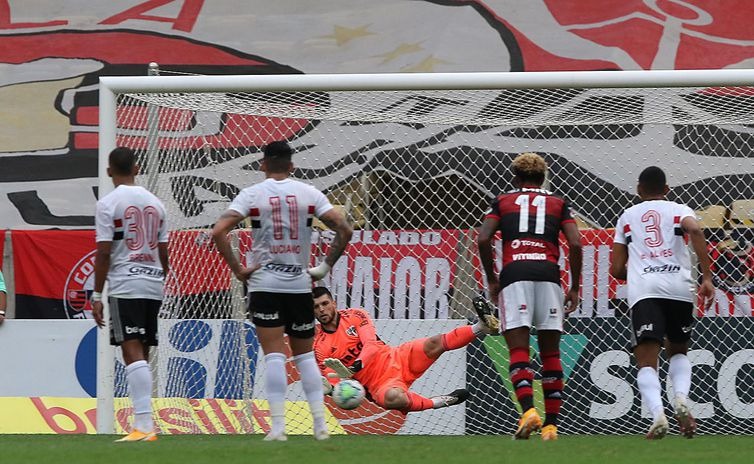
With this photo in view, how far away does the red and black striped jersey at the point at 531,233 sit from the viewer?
7.75m

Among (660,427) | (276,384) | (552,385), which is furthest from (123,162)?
(660,427)

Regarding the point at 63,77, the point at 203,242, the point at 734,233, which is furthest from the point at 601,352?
the point at 63,77

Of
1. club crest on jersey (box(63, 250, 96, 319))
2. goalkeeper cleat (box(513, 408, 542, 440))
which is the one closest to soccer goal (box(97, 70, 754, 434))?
goalkeeper cleat (box(513, 408, 542, 440))

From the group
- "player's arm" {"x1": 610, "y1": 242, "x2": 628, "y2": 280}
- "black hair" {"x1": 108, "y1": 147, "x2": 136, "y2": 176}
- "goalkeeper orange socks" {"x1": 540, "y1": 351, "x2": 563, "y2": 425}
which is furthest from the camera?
"player's arm" {"x1": 610, "y1": 242, "x2": 628, "y2": 280}

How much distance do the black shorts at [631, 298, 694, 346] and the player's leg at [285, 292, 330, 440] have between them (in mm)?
2031

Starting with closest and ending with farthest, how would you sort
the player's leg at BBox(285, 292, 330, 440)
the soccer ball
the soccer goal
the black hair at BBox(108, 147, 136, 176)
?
the player's leg at BBox(285, 292, 330, 440) < the black hair at BBox(108, 147, 136, 176) < the soccer ball < the soccer goal

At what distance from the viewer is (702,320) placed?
1034 cm

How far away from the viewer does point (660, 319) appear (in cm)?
795

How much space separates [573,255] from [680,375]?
3.26 ft

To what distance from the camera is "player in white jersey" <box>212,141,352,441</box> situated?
23.8 ft

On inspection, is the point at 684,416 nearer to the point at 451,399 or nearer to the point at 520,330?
the point at 520,330

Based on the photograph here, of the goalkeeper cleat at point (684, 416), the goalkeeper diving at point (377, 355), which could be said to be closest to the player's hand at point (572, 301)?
the goalkeeper cleat at point (684, 416)

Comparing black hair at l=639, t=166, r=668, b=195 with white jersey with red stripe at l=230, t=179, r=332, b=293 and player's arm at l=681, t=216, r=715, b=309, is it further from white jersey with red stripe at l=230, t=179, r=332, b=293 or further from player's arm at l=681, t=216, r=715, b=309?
white jersey with red stripe at l=230, t=179, r=332, b=293

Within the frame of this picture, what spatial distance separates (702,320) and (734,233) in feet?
3.00
